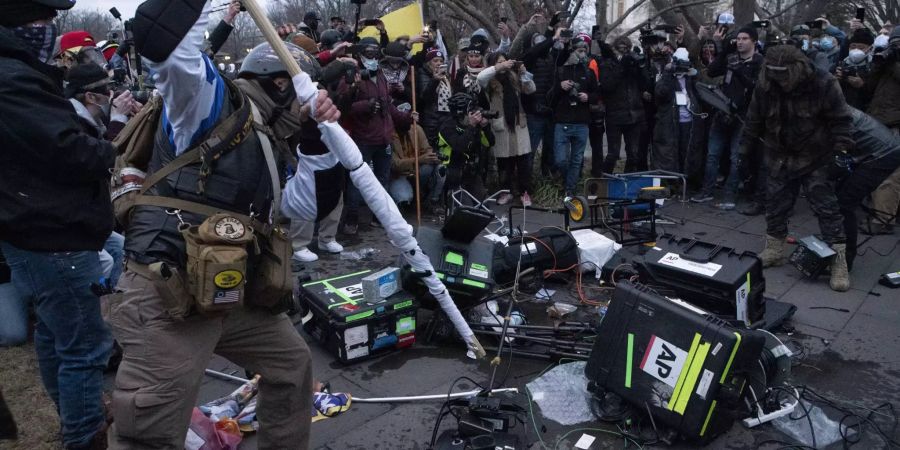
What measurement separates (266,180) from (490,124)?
6.03 meters

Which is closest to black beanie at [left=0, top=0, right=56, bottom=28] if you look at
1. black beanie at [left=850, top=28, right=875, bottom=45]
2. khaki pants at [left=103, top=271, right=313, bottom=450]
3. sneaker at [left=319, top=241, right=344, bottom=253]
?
khaki pants at [left=103, top=271, right=313, bottom=450]

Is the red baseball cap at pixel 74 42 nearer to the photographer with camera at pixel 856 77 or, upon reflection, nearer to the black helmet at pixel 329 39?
the black helmet at pixel 329 39

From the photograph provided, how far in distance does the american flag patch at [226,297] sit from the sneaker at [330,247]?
4.46 meters

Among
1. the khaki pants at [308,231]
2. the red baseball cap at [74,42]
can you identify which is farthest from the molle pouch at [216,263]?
the red baseball cap at [74,42]

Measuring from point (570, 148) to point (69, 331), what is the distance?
6828 mm

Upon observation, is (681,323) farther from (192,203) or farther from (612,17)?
(612,17)

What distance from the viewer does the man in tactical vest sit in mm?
2197

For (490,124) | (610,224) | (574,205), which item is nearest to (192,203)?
(610,224)

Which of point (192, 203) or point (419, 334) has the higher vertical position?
point (192, 203)

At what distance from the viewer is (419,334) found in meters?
4.86

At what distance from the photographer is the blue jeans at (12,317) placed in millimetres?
4230

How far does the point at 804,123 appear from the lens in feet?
19.2

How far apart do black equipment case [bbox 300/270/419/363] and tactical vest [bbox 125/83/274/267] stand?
1916mm

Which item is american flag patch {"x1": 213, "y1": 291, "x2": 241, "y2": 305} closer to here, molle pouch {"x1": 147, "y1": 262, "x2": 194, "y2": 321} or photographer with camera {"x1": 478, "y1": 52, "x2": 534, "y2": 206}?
molle pouch {"x1": 147, "y1": 262, "x2": 194, "y2": 321}
